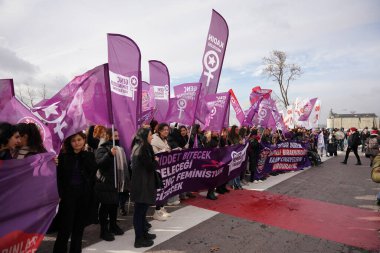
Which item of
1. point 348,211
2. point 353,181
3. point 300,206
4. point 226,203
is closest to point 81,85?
point 226,203

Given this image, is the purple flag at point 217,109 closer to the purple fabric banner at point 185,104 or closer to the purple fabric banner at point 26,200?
the purple fabric banner at point 185,104

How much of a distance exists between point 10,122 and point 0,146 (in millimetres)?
467

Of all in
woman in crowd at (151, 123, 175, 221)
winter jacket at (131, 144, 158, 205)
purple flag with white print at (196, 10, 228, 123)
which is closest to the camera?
winter jacket at (131, 144, 158, 205)

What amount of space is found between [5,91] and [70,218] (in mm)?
1805

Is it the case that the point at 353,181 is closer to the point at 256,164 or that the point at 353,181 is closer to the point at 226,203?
the point at 256,164

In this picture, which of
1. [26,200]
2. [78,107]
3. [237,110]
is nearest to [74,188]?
[26,200]

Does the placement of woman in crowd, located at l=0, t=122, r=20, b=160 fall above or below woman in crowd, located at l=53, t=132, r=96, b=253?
above

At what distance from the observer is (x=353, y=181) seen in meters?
9.58

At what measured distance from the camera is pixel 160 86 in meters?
9.22

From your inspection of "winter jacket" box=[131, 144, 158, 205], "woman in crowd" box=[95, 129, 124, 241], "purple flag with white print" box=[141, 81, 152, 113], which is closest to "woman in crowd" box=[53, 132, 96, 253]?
"woman in crowd" box=[95, 129, 124, 241]

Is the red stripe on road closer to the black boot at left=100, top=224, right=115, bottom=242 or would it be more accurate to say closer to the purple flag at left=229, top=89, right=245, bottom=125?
the black boot at left=100, top=224, right=115, bottom=242

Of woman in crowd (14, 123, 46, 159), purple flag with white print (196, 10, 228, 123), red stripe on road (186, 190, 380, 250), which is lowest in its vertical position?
red stripe on road (186, 190, 380, 250)

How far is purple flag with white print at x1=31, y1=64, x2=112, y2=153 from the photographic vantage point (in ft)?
12.3

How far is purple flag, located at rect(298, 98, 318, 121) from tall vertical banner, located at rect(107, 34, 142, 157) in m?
12.2
